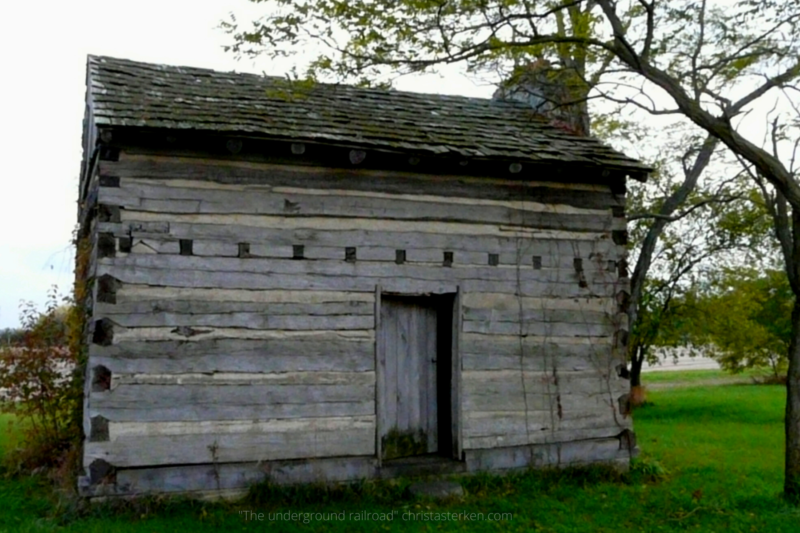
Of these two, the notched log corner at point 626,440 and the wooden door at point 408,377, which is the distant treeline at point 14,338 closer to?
the wooden door at point 408,377

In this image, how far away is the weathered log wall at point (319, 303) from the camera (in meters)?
7.49

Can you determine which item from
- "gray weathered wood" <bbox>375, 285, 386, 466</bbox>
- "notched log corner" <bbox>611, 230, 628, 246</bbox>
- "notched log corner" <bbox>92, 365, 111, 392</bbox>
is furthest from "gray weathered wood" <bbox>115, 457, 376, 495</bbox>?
"notched log corner" <bbox>611, 230, 628, 246</bbox>

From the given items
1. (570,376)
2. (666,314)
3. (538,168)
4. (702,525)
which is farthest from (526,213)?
(666,314)

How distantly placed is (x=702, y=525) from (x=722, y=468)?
316 centimetres

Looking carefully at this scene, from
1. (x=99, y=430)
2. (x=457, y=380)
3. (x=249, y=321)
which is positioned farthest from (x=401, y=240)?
(x=99, y=430)

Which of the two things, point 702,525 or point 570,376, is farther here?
point 570,376

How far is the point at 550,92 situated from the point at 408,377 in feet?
18.5

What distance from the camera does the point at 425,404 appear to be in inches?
352

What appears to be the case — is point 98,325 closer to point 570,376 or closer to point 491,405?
point 491,405

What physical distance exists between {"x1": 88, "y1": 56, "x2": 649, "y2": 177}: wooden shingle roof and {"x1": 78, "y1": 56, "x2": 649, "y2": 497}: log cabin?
4 centimetres

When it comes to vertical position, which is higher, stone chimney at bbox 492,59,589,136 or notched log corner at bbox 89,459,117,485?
stone chimney at bbox 492,59,589,136

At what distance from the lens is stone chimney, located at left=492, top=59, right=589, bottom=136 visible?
1029 cm

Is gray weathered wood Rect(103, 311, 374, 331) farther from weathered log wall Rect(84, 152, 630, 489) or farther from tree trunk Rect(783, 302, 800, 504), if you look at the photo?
tree trunk Rect(783, 302, 800, 504)

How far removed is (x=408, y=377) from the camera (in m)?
8.84
